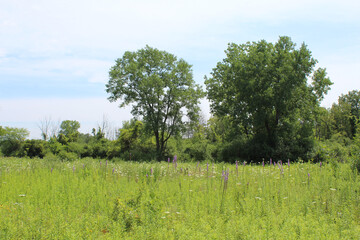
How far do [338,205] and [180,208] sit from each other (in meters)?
3.39

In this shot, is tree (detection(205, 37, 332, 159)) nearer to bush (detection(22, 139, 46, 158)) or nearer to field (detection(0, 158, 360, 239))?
field (detection(0, 158, 360, 239))

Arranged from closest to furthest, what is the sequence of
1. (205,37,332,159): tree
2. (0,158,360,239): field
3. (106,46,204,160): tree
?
(0,158,360,239): field, (205,37,332,159): tree, (106,46,204,160): tree

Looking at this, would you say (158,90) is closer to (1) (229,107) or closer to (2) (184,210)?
(1) (229,107)

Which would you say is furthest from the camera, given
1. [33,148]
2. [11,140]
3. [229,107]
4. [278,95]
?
[11,140]

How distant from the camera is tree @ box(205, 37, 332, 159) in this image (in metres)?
22.6

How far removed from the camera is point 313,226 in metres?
4.52

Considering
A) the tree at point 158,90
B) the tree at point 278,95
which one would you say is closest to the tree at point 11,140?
the tree at point 158,90

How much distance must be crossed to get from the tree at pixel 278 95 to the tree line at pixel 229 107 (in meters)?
0.08

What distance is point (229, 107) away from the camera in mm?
26438

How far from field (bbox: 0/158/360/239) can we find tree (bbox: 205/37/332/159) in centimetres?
1505

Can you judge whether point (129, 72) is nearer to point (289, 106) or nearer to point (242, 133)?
point (242, 133)

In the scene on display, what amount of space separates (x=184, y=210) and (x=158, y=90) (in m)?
25.2

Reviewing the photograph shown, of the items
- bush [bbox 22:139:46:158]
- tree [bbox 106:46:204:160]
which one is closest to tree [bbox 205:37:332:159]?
tree [bbox 106:46:204:160]

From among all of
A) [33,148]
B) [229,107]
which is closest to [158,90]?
[229,107]
